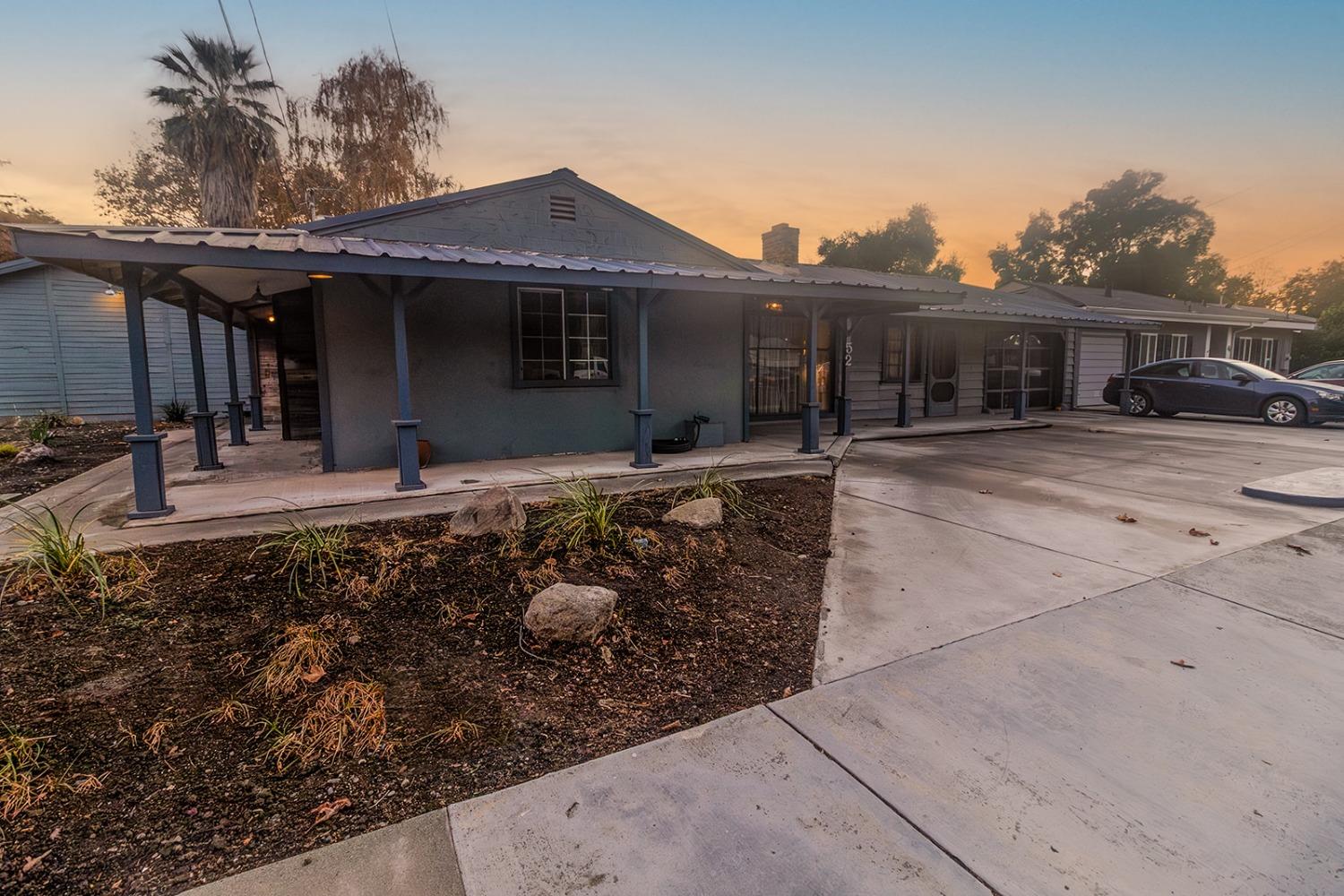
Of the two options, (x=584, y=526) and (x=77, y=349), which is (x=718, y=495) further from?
(x=77, y=349)

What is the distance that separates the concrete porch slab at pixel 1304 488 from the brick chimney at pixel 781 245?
9.78 metres

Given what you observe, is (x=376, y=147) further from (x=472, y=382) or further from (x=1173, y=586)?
(x=1173, y=586)

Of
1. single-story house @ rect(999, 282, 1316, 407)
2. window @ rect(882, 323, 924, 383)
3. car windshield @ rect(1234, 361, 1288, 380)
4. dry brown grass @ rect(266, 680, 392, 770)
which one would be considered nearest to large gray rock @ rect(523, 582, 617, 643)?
dry brown grass @ rect(266, 680, 392, 770)

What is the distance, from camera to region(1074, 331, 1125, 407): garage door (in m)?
16.9

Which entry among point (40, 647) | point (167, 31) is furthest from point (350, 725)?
point (167, 31)

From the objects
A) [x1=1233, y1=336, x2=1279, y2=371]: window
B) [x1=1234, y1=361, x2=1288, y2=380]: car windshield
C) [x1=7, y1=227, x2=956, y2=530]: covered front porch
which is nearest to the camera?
[x1=7, y1=227, x2=956, y2=530]: covered front porch

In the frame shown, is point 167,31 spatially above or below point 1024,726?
above

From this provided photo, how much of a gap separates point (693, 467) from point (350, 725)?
536 centimetres

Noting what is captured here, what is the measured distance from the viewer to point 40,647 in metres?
2.76

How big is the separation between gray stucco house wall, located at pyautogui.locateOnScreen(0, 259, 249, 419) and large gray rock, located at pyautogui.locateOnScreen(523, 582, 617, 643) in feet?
46.5

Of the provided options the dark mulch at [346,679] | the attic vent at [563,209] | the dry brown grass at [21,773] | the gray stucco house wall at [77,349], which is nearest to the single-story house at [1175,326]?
the attic vent at [563,209]

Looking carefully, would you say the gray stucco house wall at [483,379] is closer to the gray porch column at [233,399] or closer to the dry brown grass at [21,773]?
the gray porch column at [233,399]

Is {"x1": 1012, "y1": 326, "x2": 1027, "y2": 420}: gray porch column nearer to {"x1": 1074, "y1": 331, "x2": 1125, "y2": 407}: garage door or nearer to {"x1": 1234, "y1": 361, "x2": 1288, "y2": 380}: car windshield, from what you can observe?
{"x1": 1234, "y1": 361, "x2": 1288, "y2": 380}: car windshield

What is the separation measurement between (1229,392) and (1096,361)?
4.83 metres
